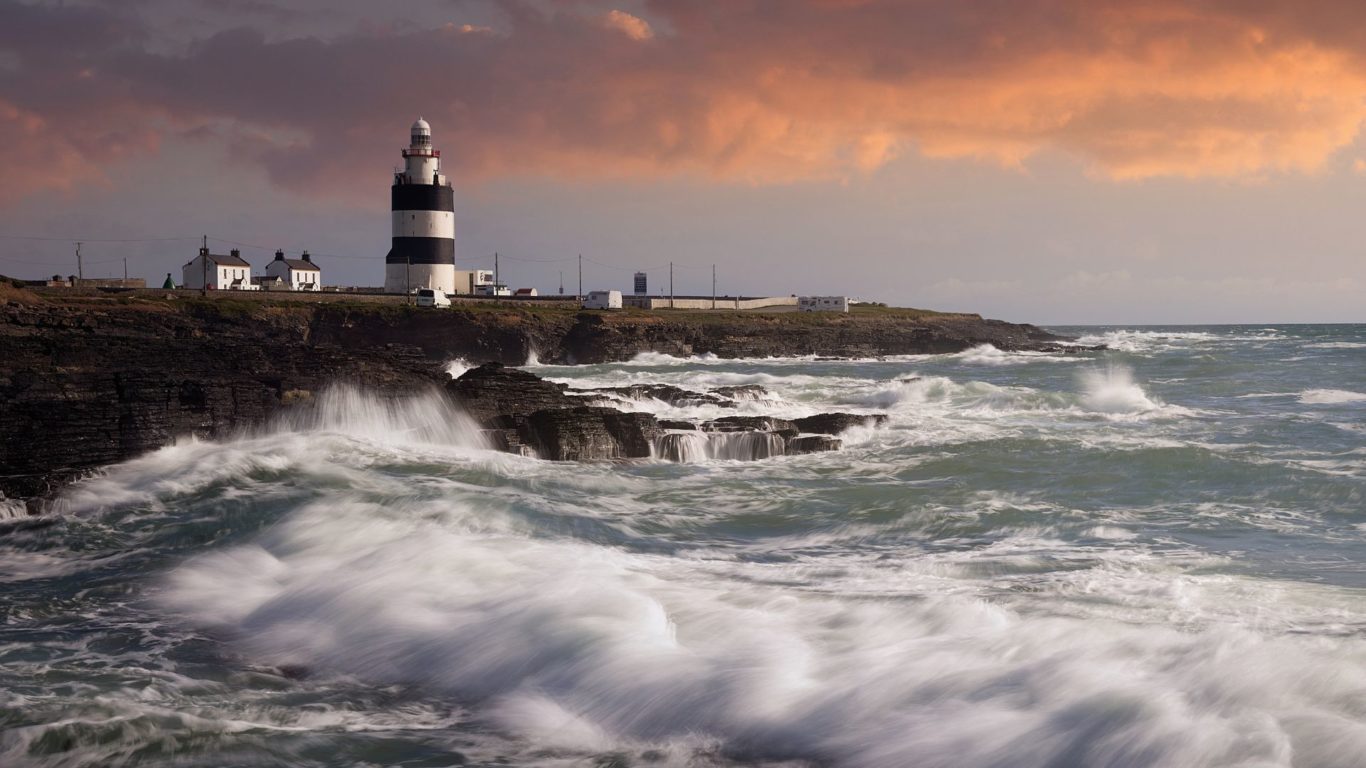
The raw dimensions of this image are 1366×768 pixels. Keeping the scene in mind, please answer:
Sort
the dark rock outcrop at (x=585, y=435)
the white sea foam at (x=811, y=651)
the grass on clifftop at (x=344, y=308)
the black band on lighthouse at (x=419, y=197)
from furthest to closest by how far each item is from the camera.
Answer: the black band on lighthouse at (x=419, y=197), the grass on clifftop at (x=344, y=308), the dark rock outcrop at (x=585, y=435), the white sea foam at (x=811, y=651)

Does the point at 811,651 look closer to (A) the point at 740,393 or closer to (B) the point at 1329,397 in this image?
(A) the point at 740,393

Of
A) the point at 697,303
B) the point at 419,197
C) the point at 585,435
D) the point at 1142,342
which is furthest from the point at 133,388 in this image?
the point at 1142,342

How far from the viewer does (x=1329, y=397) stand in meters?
27.8

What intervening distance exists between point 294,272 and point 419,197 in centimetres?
1325

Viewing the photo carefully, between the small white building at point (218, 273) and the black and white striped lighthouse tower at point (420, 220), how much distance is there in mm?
8644

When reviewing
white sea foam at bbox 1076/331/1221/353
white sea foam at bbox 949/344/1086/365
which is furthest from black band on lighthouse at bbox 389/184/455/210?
white sea foam at bbox 1076/331/1221/353

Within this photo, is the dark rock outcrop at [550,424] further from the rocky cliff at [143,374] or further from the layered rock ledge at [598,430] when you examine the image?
the rocky cliff at [143,374]

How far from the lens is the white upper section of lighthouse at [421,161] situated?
5678cm

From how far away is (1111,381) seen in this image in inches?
1277

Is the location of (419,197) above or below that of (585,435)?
above

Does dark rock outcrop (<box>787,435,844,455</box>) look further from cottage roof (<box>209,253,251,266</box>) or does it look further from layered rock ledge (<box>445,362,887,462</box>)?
cottage roof (<box>209,253,251,266</box>)

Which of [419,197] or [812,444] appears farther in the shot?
[419,197]

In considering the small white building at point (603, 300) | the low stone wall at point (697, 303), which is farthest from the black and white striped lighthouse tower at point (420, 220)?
the low stone wall at point (697, 303)

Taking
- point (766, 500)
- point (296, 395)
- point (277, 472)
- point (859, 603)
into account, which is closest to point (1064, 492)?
point (766, 500)
